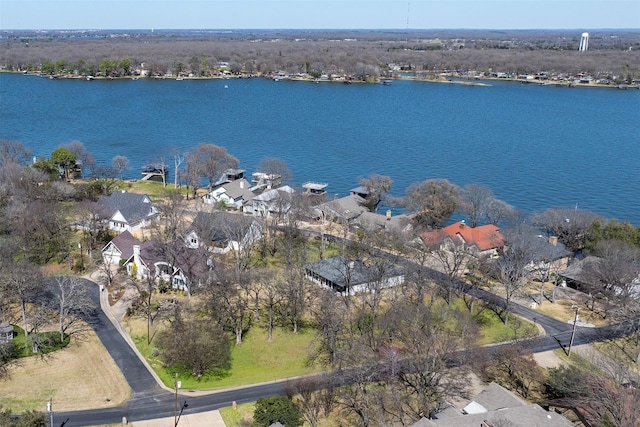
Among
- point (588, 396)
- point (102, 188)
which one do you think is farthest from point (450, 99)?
point (588, 396)

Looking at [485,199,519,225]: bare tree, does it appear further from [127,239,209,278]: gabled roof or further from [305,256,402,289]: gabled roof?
[127,239,209,278]: gabled roof

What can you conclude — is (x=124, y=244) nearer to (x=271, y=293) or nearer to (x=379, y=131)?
(x=271, y=293)

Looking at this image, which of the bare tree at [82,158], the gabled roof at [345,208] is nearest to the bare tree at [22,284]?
the gabled roof at [345,208]

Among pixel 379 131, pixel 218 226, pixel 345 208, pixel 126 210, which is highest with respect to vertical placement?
pixel 379 131

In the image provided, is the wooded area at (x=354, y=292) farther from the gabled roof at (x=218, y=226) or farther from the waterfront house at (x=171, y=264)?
the waterfront house at (x=171, y=264)

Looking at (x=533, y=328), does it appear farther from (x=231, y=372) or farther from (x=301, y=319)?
(x=231, y=372)

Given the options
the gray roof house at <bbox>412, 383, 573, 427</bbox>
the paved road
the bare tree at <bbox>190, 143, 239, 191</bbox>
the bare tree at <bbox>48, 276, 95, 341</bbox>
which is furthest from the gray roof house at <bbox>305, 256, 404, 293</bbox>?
the bare tree at <bbox>190, 143, 239, 191</bbox>

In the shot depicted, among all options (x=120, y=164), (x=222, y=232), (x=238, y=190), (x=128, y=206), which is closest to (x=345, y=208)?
(x=238, y=190)
